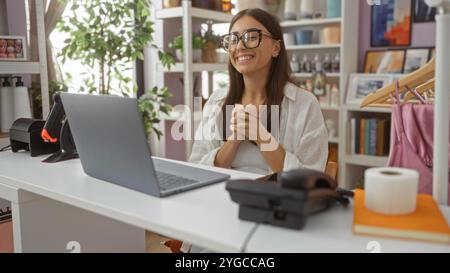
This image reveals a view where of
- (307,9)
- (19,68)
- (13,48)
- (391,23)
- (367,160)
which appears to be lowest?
(367,160)

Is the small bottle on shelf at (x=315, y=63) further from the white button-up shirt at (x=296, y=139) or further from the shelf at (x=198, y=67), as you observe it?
the white button-up shirt at (x=296, y=139)

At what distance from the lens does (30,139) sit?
168cm

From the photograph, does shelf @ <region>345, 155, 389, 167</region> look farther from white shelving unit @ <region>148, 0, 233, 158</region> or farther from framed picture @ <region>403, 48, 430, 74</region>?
white shelving unit @ <region>148, 0, 233, 158</region>

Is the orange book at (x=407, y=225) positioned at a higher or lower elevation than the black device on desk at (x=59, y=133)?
lower

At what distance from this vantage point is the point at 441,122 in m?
0.99

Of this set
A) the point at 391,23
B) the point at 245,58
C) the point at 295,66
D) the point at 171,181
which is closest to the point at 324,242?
the point at 171,181

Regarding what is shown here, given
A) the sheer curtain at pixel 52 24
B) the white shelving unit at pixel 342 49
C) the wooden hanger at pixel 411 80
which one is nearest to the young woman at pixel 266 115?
the wooden hanger at pixel 411 80

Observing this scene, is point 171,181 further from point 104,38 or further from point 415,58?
Answer: point 415,58

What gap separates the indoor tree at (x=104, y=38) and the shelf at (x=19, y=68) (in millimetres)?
490

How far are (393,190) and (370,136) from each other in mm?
2792

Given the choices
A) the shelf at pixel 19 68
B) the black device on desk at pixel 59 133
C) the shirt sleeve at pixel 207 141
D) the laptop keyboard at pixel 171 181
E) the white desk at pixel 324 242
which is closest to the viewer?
the white desk at pixel 324 242

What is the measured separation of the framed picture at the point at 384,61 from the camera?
11.6 feet

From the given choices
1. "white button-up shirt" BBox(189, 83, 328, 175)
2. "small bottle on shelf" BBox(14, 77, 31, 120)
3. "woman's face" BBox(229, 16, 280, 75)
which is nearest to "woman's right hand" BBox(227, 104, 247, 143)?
"white button-up shirt" BBox(189, 83, 328, 175)
